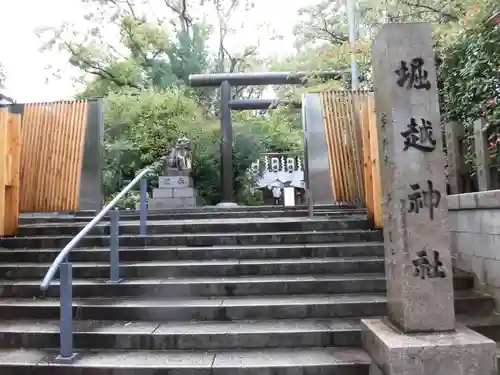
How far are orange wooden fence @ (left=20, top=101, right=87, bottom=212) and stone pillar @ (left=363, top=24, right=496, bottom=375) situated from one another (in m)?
6.01

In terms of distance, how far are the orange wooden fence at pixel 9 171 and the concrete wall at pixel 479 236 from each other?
6.41 m

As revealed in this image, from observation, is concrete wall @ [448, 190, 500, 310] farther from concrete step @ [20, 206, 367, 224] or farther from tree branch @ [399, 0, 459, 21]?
tree branch @ [399, 0, 459, 21]

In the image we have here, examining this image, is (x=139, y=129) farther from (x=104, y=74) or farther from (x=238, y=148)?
(x=104, y=74)

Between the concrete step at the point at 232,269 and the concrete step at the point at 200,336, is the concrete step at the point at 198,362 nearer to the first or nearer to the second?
the concrete step at the point at 200,336

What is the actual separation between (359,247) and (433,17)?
4.19 meters

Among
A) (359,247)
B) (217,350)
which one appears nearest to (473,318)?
(359,247)

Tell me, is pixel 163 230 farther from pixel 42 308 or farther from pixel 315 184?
pixel 315 184

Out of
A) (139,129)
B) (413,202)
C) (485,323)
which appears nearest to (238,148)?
(139,129)

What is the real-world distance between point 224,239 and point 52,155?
393cm

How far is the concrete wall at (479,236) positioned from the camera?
4605 millimetres

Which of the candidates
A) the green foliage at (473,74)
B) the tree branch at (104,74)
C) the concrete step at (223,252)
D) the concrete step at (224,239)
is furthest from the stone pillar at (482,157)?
the tree branch at (104,74)

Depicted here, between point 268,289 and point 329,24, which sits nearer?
point 268,289

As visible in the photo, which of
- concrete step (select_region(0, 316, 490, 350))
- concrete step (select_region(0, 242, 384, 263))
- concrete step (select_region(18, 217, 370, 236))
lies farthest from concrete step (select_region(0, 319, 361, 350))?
concrete step (select_region(18, 217, 370, 236))

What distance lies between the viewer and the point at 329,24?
11094 millimetres
